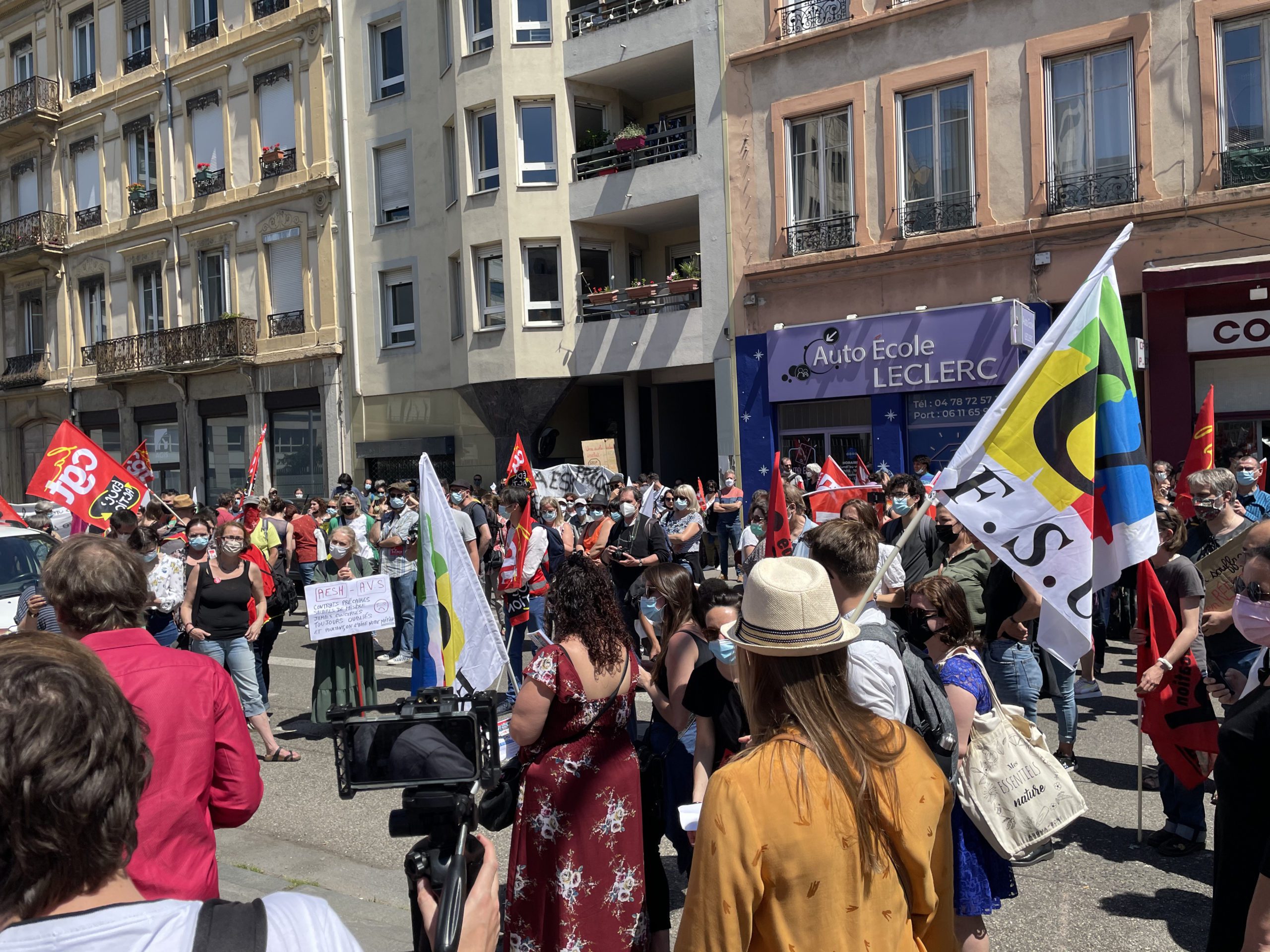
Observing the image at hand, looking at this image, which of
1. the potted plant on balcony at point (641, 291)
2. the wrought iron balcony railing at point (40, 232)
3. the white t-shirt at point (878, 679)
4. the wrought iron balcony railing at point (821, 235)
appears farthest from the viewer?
the wrought iron balcony railing at point (40, 232)

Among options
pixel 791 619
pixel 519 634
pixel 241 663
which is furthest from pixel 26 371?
pixel 791 619

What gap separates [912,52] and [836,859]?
17.0 m

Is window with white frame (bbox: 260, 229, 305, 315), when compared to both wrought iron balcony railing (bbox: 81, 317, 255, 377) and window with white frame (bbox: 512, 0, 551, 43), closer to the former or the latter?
wrought iron balcony railing (bbox: 81, 317, 255, 377)

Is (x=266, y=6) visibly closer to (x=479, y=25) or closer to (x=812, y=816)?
(x=479, y=25)

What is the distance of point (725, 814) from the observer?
2051 mm

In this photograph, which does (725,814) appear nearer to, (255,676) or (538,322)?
(255,676)

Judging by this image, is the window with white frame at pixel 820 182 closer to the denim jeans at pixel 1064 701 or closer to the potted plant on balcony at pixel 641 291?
the potted plant on balcony at pixel 641 291

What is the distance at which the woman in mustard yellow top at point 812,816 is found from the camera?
2.05m

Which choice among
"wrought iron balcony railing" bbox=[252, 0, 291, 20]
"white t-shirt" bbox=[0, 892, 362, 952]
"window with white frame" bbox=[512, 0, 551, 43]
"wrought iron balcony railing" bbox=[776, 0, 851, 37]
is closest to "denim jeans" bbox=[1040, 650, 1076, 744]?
"white t-shirt" bbox=[0, 892, 362, 952]

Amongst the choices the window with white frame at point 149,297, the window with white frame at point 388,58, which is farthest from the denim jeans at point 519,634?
the window with white frame at point 149,297

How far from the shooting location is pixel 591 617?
3.80 meters

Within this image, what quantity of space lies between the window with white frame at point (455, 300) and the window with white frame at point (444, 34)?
4.03 metres

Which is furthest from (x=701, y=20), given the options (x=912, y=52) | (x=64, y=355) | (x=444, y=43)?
(x=64, y=355)

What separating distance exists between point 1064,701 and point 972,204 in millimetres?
11754
